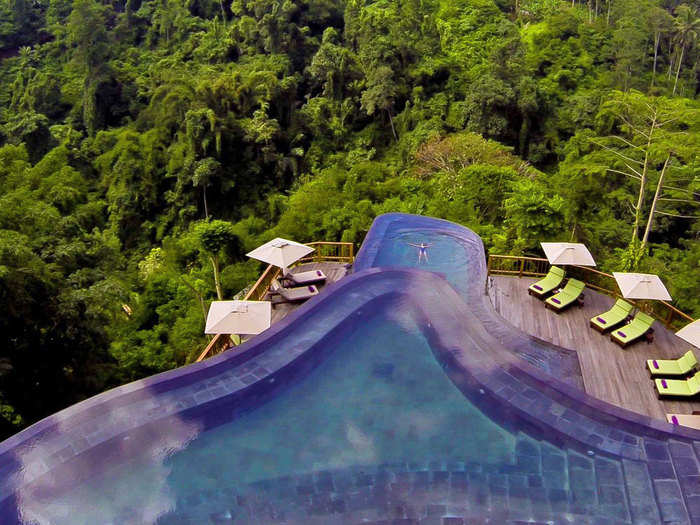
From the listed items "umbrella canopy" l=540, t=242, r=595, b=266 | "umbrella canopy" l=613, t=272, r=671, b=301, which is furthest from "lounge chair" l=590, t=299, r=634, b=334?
"umbrella canopy" l=540, t=242, r=595, b=266

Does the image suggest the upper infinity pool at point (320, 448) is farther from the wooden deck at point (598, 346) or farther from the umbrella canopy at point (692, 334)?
Result: the umbrella canopy at point (692, 334)

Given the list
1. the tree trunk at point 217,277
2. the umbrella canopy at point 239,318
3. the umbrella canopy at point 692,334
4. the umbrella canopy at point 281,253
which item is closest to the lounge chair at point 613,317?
the umbrella canopy at point 692,334

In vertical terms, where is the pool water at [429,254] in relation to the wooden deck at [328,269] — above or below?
above

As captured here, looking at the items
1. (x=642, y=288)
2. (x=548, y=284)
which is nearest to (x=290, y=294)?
(x=548, y=284)

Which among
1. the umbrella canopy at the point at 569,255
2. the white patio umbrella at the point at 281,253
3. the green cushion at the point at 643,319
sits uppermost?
the white patio umbrella at the point at 281,253

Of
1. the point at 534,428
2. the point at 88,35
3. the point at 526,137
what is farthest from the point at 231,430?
the point at 88,35

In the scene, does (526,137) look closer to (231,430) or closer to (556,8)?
(556,8)
